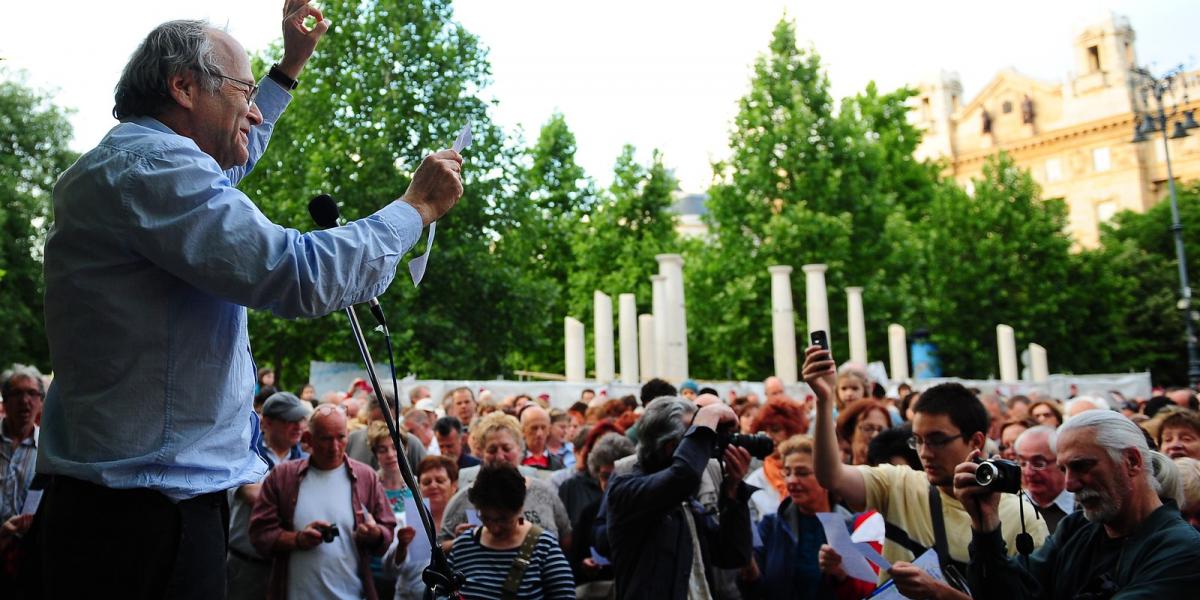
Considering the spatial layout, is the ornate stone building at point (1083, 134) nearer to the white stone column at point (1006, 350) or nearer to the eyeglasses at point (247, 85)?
the white stone column at point (1006, 350)

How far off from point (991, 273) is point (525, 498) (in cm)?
4371

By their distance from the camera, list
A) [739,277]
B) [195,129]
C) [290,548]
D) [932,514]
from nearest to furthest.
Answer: [195,129] → [932,514] → [290,548] → [739,277]

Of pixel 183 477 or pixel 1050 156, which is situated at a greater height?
pixel 1050 156

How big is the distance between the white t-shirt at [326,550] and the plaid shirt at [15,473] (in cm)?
221

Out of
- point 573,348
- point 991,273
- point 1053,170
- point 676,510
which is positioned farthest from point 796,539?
point 1053,170

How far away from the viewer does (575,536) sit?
6.82 m

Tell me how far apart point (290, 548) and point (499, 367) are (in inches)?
993

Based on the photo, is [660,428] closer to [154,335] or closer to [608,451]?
[608,451]

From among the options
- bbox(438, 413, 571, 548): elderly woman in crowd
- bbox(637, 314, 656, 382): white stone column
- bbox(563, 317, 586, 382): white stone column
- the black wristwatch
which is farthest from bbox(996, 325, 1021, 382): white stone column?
the black wristwatch

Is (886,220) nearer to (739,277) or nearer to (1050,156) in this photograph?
(739,277)

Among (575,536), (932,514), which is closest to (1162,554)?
(932,514)

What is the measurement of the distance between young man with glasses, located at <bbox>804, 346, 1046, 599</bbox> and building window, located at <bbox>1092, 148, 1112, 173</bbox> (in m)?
78.6

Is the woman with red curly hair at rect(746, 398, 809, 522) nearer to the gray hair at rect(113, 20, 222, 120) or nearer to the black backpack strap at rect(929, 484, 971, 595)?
the black backpack strap at rect(929, 484, 971, 595)

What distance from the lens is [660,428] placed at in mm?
5359
